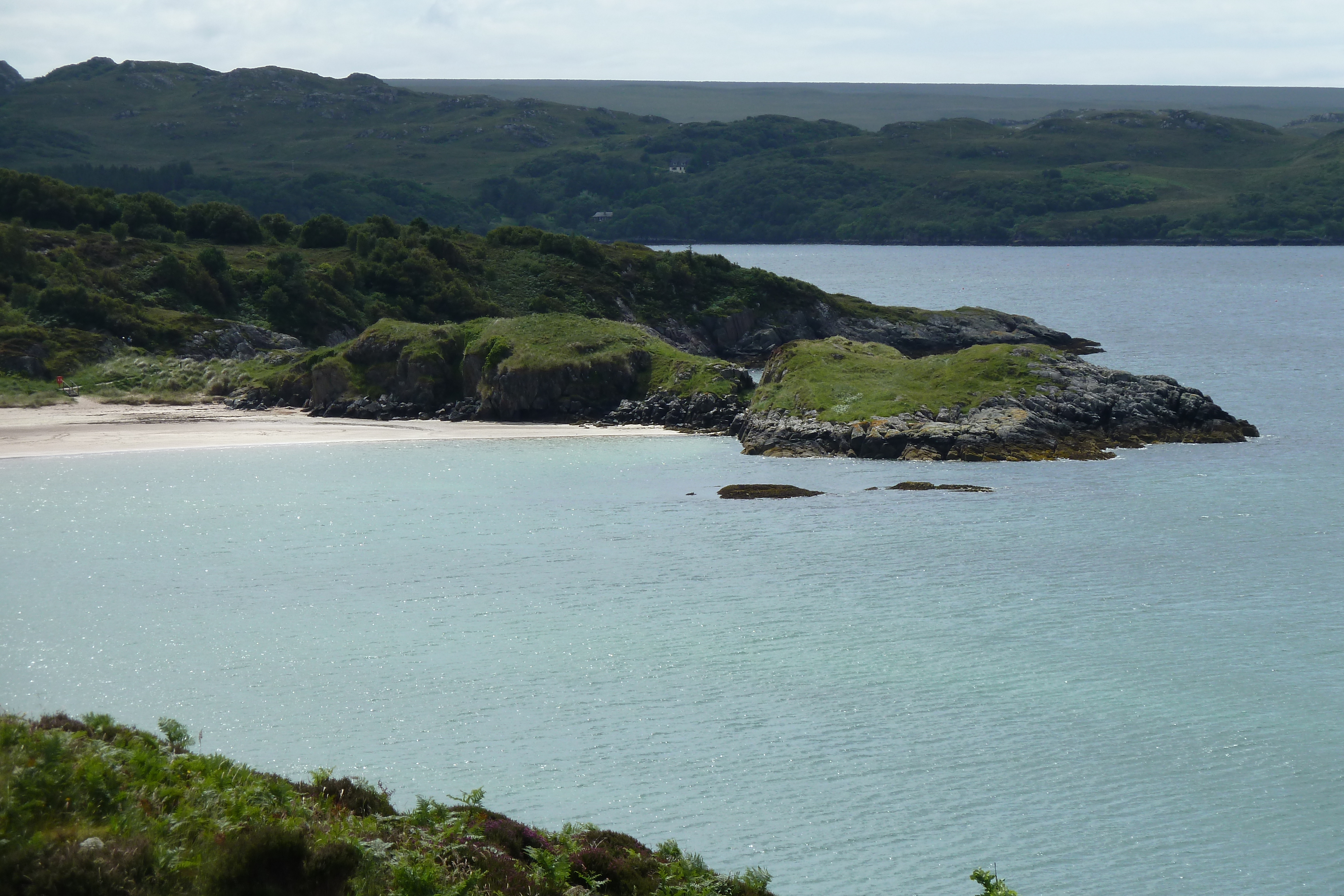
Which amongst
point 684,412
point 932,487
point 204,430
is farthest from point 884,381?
point 204,430

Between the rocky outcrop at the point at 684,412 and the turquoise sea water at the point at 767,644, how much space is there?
23.5 ft

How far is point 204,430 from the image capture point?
59156mm

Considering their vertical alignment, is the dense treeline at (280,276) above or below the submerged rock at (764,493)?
above

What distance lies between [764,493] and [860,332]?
49.5m

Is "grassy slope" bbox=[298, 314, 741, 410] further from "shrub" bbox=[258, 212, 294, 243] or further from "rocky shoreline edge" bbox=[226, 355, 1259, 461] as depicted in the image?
"shrub" bbox=[258, 212, 294, 243]

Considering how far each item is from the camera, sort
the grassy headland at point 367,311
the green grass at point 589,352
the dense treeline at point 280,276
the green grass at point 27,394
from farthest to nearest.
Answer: the dense treeline at point 280,276 → the grassy headland at point 367,311 → the green grass at point 27,394 → the green grass at point 589,352

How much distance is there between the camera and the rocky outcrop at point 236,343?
242 feet

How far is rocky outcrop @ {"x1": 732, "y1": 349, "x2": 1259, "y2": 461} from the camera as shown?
5000cm

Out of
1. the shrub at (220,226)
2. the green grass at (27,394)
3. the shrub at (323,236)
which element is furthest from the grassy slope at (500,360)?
the shrub at (220,226)

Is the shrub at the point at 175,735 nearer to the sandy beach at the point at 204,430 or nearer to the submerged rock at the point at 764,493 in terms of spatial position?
the submerged rock at the point at 764,493

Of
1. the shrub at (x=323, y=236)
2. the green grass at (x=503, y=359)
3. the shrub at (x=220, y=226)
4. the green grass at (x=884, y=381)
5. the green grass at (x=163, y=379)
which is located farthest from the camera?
the shrub at (x=323, y=236)

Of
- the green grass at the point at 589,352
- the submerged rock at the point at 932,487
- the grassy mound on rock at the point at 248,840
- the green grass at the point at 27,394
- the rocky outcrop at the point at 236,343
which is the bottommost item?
the green grass at the point at 27,394

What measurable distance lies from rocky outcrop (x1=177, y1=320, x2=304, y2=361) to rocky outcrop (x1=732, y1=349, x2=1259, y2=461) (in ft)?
113

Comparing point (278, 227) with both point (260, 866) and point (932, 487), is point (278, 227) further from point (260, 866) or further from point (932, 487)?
point (260, 866)
